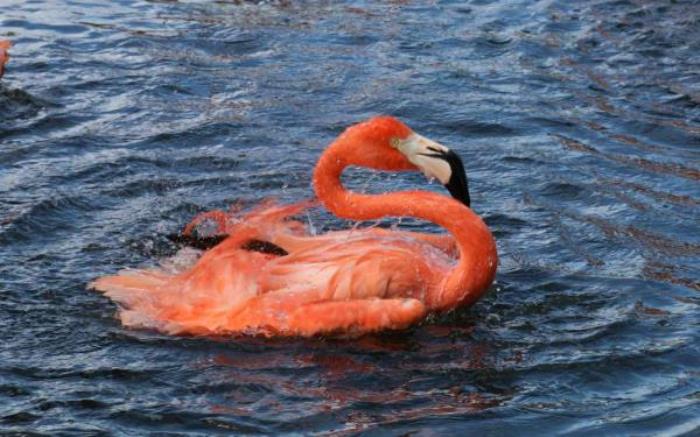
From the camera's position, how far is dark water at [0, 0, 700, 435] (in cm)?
604

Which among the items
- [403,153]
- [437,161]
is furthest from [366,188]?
[437,161]

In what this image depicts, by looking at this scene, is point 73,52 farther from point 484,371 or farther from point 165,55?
point 484,371

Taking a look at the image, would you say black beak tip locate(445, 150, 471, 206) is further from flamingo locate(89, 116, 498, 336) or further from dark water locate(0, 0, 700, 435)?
dark water locate(0, 0, 700, 435)

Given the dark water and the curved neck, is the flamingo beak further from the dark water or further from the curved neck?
the dark water

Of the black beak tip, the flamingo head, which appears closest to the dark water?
the black beak tip

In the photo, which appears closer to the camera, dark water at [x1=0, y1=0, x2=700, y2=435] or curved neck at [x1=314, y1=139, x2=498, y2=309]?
dark water at [x1=0, y1=0, x2=700, y2=435]

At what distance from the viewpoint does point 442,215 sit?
Answer: 6.79 metres

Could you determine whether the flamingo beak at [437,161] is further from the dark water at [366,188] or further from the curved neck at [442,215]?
the dark water at [366,188]

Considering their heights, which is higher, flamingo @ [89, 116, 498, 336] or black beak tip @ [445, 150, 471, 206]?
black beak tip @ [445, 150, 471, 206]

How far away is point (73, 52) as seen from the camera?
11.8 metres

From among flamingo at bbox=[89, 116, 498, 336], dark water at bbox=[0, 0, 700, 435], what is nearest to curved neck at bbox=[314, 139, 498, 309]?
flamingo at bbox=[89, 116, 498, 336]

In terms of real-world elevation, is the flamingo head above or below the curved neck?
above

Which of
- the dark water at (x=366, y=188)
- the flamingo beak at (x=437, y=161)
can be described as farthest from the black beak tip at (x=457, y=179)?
the dark water at (x=366, y=188)

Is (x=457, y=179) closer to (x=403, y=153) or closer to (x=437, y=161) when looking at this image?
(x=437, y=161)
